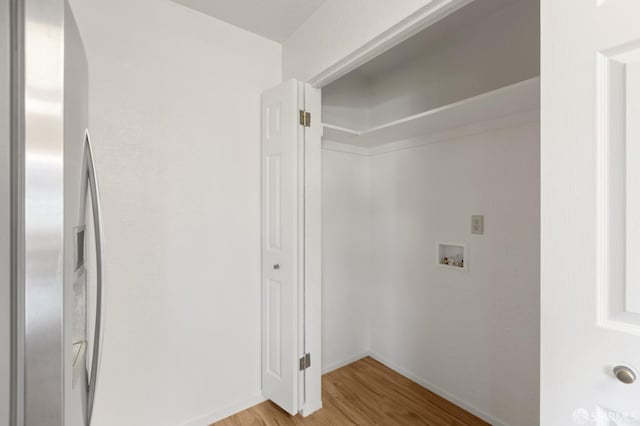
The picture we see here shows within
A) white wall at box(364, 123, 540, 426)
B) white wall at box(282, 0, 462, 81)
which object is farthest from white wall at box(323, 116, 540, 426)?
white wall at box(282, 0, 462, 81)

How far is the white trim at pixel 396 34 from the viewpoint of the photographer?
3.57ft

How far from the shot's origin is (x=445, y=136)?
1979 millimetres

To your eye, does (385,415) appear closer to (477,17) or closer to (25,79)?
(25,79)

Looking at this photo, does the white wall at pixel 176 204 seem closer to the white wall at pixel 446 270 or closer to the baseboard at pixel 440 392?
the white wall at pixel 446 270

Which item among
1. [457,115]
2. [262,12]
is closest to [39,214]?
[262,12]

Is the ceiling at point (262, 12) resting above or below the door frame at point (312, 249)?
above

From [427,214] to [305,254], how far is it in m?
0.98

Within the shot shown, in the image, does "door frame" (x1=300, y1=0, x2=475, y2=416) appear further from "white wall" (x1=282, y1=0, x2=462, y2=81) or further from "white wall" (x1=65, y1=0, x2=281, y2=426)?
"white wall" (x1=65, y1=0, x2=281, y2=426)

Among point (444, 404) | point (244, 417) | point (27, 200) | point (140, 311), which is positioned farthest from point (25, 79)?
point (444, 404)

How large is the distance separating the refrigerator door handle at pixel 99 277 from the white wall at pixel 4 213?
33 centimetres

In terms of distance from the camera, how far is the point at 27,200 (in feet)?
1.69
